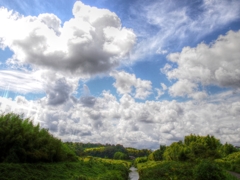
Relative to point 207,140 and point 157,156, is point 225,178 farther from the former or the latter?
point 157,156

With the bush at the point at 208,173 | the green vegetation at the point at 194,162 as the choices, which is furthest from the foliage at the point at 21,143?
the bush at the point at 208,173

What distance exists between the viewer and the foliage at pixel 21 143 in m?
25.5

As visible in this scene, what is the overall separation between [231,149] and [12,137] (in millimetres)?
107047

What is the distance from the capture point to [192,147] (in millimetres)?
70375

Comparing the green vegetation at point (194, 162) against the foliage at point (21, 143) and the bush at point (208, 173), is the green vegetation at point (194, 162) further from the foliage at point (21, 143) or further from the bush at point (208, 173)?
the foliage at point (21, 143)

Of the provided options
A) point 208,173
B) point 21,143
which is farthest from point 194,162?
point 21,143

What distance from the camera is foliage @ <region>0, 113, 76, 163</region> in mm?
25531

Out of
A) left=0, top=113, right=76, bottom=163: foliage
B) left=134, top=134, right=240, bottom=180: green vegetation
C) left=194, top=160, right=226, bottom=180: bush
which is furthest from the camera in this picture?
left=134, top=134, right=240, bottom=180: green vegetation

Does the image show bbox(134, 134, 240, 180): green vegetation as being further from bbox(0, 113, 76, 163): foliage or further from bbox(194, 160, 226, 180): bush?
bbox(0, 113, 76, 163): foliage

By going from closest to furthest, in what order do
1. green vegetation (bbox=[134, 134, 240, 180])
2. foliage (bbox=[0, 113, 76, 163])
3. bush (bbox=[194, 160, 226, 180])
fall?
foliage (bbox=[0, 113, 76, 163])
bush (bbox=[194, 160, 226, 180])
green vegetation (bbox=[134, 134, 240, 180])

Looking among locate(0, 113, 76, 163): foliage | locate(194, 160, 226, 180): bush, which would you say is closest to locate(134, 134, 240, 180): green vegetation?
locate(194, 160, 226, 180): bush

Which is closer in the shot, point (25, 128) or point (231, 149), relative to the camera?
point (25, 128)

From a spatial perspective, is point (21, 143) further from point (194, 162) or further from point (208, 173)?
point (194, 162)

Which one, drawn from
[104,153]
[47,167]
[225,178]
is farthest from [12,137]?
[104,153]
